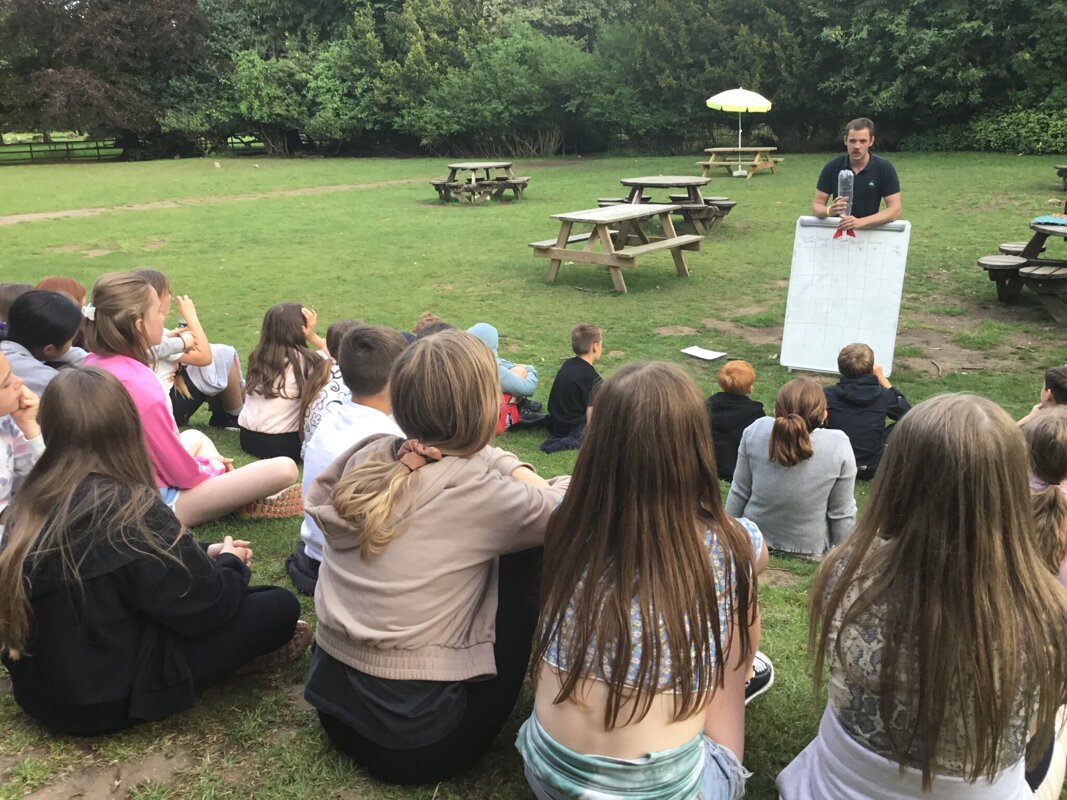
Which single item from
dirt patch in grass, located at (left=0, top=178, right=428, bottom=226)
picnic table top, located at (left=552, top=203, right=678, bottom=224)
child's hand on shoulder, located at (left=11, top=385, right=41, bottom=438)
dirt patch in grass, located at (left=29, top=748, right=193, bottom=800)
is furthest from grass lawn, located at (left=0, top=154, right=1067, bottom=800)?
child's hand on shoulder, located at (left=11, top=385, right=41, bottom=438)

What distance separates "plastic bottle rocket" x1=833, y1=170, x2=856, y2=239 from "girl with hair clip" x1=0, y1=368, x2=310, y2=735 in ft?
18.1

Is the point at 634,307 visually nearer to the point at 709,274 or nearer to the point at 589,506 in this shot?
the point at 709,274

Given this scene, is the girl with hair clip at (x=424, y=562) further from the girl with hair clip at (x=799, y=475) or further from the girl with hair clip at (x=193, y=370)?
the girl with hair clip at (x=193, y=370)

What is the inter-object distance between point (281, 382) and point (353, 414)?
68.8 inches

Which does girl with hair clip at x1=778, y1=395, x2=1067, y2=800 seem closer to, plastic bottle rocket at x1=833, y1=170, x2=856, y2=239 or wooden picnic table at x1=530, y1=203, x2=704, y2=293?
plastic bottle rocket at x1=833, y1=170, x2=856, y2=239

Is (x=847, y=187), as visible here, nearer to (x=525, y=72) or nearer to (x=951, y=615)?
(x=951, y=615)

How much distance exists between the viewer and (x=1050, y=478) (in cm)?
289

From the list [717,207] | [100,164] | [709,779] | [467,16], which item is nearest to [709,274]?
[717,207]

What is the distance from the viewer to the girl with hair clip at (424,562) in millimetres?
2223

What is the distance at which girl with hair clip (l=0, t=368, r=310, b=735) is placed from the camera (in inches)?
91.6

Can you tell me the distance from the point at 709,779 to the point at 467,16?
35.7 m

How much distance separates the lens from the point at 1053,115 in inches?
901

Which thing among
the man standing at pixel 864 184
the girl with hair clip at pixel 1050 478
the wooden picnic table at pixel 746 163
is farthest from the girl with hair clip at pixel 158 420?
the wooden picnic table at pixel 746 163

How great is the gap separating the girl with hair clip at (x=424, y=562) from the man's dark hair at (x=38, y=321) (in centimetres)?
260
